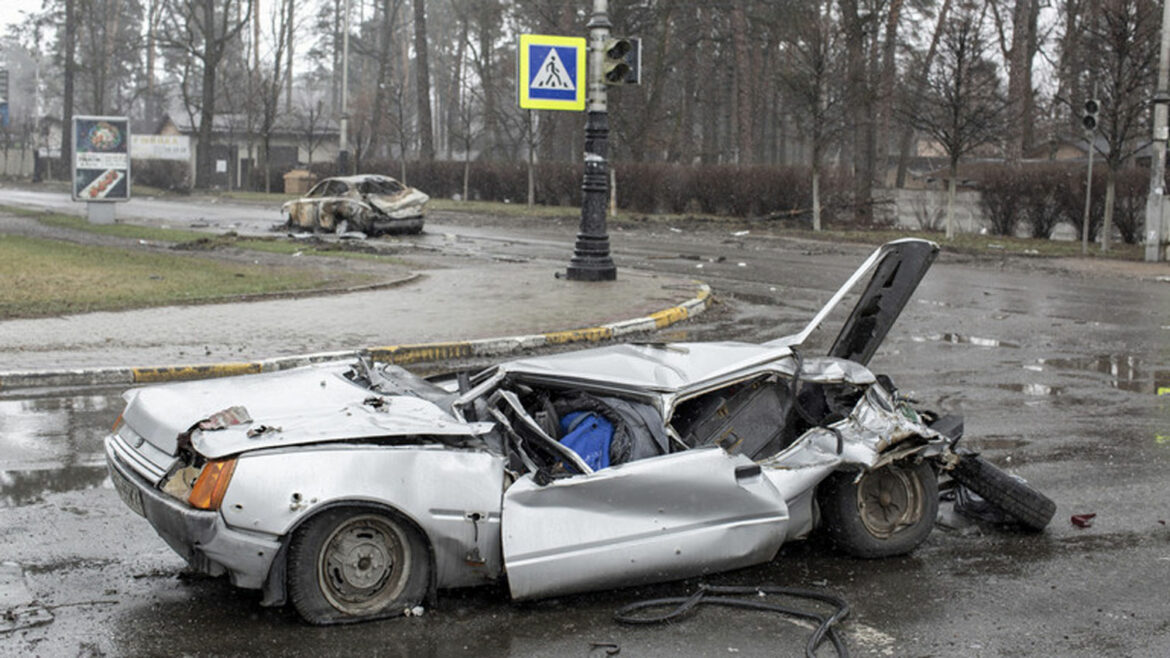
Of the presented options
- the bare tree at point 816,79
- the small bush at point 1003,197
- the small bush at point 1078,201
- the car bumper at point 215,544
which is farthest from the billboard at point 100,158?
the car bumper at point 215,544

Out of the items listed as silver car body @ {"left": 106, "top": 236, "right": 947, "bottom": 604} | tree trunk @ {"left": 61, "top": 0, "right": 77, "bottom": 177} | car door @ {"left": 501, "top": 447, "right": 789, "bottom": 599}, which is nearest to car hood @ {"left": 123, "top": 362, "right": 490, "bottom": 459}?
silver car body @ {"left": 106, "top": 236, "right": 947, "bottom": 604}

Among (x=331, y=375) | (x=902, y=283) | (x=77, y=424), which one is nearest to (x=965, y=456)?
(x=902, y=283)

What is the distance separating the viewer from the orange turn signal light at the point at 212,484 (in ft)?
14.8

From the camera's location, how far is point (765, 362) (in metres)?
5.72

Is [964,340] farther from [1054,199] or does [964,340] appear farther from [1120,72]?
[1054,199]

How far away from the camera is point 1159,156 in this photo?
24.1m

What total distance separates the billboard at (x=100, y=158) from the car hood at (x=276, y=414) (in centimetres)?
2529

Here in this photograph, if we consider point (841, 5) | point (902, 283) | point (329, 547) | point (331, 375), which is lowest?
point (329, 547)

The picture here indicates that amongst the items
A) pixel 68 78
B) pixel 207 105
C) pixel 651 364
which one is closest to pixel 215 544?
pixel 651 364

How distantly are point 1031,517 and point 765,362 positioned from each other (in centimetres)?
169

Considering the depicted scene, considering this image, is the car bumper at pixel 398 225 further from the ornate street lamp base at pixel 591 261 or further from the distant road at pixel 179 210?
the ornate street lamp base at pixel 591 261

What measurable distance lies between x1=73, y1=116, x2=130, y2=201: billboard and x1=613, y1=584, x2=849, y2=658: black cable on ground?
2680cm

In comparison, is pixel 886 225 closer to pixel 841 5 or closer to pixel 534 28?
pixel 841 5

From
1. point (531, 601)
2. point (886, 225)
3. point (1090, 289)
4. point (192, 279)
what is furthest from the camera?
point (886, 225)
